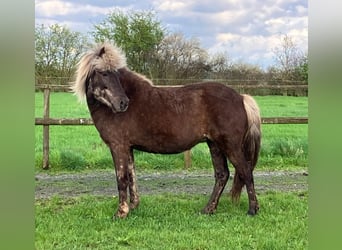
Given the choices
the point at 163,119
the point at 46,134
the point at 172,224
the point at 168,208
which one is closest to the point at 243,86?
the point at 163,119

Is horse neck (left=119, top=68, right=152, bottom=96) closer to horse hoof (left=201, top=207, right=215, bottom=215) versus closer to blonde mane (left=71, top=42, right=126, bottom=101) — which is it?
blonde mane (left=71, top=42, right=126, bottom=101)

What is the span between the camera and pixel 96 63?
317 cm

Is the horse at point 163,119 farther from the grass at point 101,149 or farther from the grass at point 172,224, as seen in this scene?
the grass at point 101,149

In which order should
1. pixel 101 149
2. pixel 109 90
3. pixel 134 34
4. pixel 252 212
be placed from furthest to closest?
pixel 101 149, pixel 134 34, pixel 252 212, pixel 109 90

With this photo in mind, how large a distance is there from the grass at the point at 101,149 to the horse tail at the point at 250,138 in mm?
1178

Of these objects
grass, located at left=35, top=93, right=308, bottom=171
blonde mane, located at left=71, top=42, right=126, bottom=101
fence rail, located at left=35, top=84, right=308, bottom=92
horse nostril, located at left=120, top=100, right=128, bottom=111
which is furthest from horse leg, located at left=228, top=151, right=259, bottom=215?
grass, located at left=35, top=93, right=308, bottom=171

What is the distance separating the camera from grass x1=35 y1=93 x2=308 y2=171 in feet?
15.7

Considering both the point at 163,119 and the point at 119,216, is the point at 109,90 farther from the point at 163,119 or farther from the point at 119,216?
the point at 119,216

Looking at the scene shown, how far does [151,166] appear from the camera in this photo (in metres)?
5.05

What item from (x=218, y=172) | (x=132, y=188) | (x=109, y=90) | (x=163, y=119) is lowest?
(x=132, y=188)

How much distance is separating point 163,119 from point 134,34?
3.85 ft

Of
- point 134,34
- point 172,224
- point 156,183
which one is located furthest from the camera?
point 156,183

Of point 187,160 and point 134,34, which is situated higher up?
point 134,34
